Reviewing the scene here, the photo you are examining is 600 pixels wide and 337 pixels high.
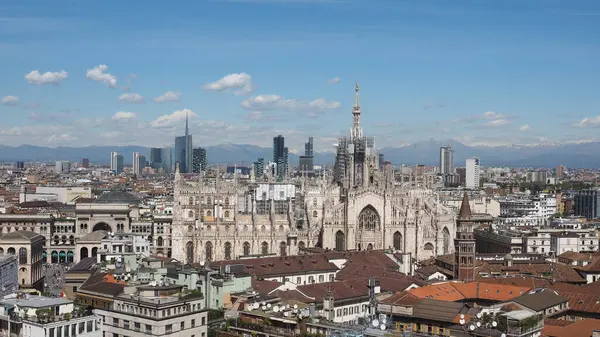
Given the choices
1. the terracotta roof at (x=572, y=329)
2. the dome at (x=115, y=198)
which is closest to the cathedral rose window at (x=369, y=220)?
the dome at (x=115, y=198)

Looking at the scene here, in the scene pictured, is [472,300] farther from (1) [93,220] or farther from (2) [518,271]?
(1) [93,220]

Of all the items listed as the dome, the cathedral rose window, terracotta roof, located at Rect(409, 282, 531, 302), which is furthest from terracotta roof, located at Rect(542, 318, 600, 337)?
the dome

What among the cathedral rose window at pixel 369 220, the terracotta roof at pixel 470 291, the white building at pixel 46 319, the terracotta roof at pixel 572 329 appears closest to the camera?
the white building at pixel 46 319

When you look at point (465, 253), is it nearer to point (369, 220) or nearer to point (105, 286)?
point (369, 220)

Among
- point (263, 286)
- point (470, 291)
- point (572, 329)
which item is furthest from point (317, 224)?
point (572, 329)

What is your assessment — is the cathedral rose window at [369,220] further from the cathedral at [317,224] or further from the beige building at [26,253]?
the beige building at [26,253]

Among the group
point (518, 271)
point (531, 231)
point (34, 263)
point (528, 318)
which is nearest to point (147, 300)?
point (528, 318)
